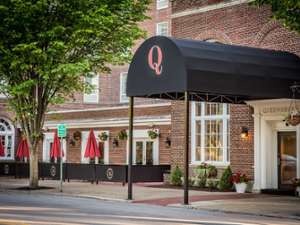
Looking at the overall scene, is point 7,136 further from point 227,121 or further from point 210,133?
point 227,121

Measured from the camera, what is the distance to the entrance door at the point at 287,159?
83.3ft

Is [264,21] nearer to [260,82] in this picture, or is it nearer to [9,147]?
[260,82]

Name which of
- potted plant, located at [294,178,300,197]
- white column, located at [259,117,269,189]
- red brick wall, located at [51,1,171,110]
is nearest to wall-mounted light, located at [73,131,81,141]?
red brick wall, located at [51,1,171,110]

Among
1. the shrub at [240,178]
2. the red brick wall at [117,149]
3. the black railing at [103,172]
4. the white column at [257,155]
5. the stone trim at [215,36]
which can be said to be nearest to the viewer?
the shrub at [240,178]

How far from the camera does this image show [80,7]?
85.7ft

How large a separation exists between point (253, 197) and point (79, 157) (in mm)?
18374

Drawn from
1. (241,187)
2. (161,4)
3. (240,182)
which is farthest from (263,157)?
(161,4)

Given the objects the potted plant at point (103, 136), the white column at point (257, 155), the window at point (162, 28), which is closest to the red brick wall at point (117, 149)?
the potted plant at point (103, 136)

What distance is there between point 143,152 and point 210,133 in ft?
27.5

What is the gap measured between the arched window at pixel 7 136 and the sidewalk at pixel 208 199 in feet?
55.6

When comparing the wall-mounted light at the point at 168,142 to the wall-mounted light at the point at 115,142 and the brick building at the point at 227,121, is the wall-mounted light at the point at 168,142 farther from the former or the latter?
the wall-mounted light at the point at 115,142

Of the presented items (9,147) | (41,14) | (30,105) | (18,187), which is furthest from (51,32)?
(9,147)

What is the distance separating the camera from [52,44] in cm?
2552

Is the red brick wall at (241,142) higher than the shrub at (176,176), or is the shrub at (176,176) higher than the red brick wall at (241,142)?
the red brick wall at (241,142)
